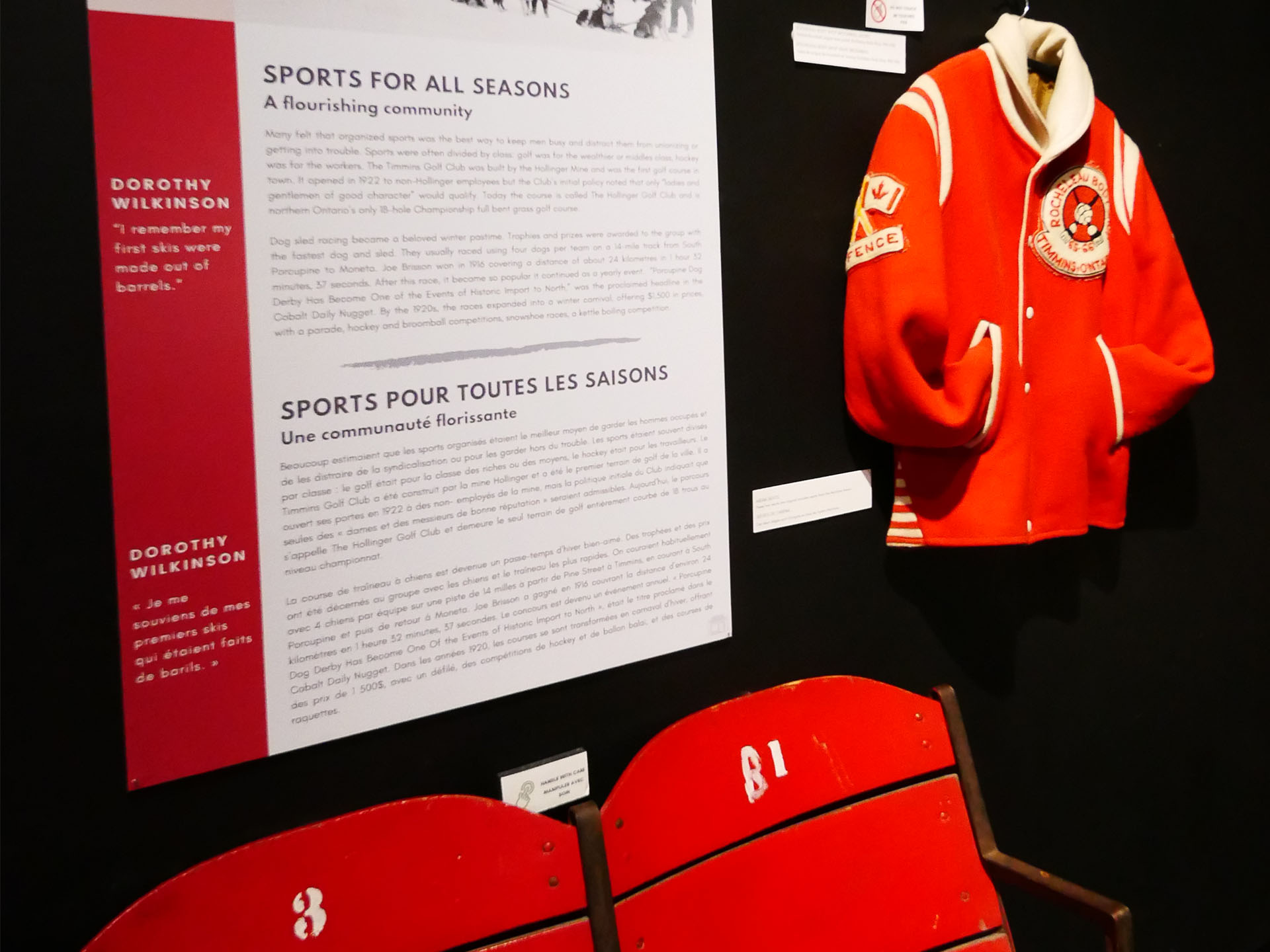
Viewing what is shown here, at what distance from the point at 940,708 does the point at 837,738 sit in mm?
217

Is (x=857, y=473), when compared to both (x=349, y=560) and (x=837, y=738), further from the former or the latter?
(x=349, y=560)

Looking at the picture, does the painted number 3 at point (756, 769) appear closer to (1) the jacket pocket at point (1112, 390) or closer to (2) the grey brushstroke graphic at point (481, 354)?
(2) the grey brushstroke graphic at point (481, 354)

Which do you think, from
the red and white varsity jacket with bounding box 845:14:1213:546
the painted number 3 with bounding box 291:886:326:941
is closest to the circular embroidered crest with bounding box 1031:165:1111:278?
the red and white varsity jacket with bounding box 845:14:1213:546

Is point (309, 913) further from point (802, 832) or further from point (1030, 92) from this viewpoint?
point (1030, 92)

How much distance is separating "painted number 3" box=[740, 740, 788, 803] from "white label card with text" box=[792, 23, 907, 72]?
1114 mm

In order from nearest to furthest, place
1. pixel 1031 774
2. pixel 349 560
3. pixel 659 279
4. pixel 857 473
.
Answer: pixel 349 560 → pixel 659 279 → pixel 857 473 → pixel 1031 774

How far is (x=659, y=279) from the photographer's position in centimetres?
121

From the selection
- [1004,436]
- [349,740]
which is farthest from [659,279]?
[349,740]

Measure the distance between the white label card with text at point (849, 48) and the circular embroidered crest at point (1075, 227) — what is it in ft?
1.17

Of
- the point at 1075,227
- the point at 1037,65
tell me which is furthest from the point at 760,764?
the point at 1037,65

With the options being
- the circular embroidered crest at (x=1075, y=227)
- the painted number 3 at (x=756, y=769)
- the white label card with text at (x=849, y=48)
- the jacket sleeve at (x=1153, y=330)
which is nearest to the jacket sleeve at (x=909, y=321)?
the white label card with text at (x=849, y=48)

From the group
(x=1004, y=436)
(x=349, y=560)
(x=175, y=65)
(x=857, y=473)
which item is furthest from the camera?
(x=857, y=473)

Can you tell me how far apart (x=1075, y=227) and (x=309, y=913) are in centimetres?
157

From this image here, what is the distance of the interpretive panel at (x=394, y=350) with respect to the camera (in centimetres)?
93
